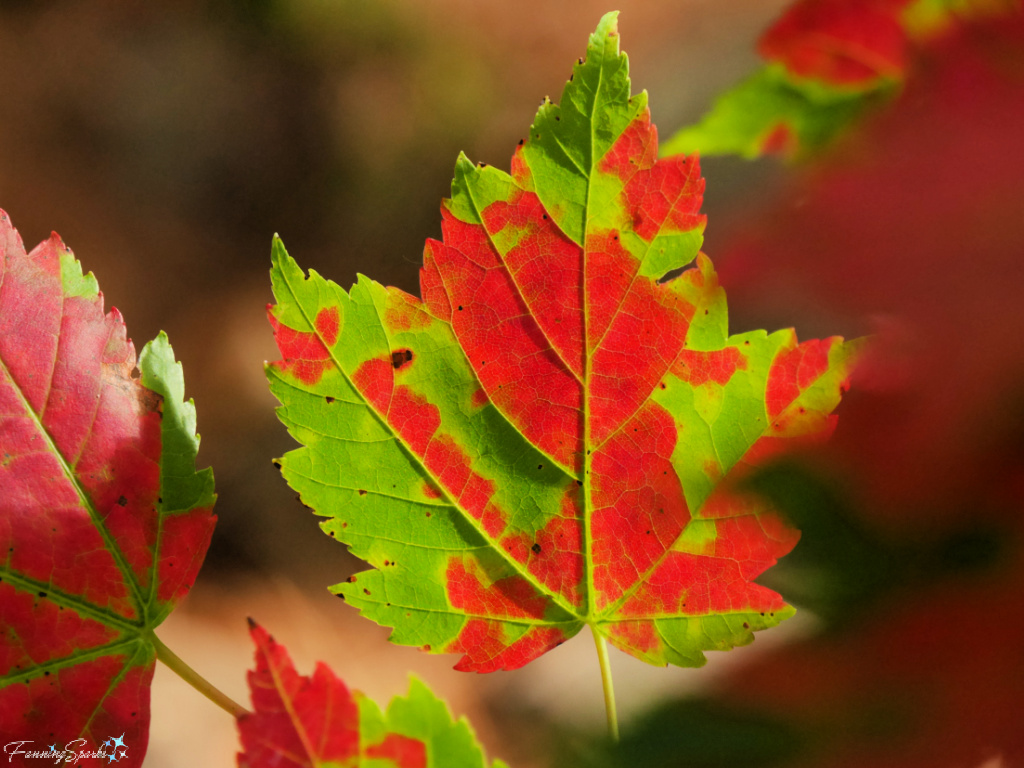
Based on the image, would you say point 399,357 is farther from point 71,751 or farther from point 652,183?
point 71,751

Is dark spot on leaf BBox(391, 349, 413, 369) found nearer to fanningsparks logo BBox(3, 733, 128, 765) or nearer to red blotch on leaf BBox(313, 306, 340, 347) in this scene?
red blotch on leaf BBox(313, 306, 340, 347)

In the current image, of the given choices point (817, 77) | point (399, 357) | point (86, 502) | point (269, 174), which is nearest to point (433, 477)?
point (399, 357)

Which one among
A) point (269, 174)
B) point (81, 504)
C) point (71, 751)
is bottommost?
point (71, 751)

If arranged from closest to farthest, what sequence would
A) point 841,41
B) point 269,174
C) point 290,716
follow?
1. point 290,716
2. point 841,41
3. point 269,174

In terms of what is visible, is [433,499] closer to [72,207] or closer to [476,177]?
Answer: [476,177]

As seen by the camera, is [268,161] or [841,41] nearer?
[841,41]

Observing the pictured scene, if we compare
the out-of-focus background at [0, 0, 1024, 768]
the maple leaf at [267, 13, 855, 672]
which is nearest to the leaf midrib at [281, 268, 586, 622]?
the maple leaf at [267, 13, 855, 672]

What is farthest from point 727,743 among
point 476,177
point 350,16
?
point 350,16
